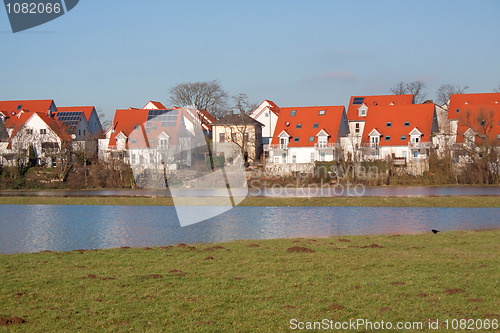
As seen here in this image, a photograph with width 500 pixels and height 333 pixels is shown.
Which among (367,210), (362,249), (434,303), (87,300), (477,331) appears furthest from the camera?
(367,210)

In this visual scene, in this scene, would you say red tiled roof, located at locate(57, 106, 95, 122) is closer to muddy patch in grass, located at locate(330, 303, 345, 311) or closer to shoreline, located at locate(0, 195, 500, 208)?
shoreline, located at locate(0, 195, 500, 208)

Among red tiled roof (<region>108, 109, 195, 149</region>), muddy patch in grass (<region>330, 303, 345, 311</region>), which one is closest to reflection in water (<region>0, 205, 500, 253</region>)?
muddy patch in grass (<region>330, 303, 345, 311</region>)

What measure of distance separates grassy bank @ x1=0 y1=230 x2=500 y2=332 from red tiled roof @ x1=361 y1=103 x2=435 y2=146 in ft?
171

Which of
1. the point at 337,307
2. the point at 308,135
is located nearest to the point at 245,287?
the point at 337,307

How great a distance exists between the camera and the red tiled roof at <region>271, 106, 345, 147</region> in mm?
70312

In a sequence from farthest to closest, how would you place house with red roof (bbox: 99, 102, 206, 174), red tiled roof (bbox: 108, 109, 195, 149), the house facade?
the house facade, red tiled roof (bbox: 108, 109, 195, 149), house with red roof (bbox: 99, 102, 206, 174)

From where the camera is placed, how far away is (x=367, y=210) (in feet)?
113

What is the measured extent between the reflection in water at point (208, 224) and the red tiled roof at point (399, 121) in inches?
1364

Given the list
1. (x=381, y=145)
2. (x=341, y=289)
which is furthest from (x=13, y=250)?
(x=381, y=145)

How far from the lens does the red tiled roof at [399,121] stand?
222 ft

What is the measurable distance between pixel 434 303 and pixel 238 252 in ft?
25.9

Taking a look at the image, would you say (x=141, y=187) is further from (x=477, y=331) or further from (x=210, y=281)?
(x=477, y=331)

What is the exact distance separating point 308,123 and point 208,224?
4646cm

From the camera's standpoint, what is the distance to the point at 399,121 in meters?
69.9
